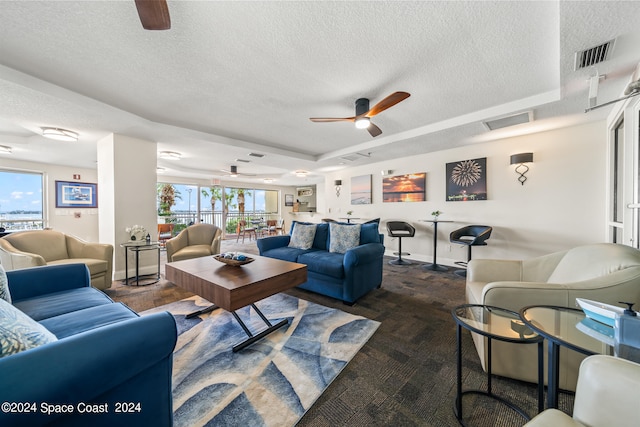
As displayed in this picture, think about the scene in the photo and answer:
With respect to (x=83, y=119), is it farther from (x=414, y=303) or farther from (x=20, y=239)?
(x=414, y=303)

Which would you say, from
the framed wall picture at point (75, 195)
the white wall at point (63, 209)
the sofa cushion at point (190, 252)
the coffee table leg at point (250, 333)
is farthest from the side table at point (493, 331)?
the framed wall picture at point (75, 195)

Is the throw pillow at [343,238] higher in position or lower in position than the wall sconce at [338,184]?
lower

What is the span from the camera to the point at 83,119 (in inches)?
119

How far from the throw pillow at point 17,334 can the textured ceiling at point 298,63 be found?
Result: 1.95 meters

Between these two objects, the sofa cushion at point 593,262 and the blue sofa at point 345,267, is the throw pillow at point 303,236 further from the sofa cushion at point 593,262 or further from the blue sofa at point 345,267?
the sofa cushion at point 593,262

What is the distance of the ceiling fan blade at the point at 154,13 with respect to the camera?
4.20 ft

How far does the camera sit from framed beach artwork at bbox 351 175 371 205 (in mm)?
6180

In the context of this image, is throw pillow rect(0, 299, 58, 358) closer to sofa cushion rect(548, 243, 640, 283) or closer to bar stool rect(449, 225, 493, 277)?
sofa cushion rect(548, 243, 640, 283)

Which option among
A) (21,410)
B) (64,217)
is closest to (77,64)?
(21,410)

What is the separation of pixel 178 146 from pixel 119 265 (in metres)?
2.29

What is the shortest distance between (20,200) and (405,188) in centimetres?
897

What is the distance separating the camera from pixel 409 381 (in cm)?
157

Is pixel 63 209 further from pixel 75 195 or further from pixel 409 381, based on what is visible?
pixel 409 381


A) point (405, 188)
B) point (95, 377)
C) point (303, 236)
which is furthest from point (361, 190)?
point (95, 377)
